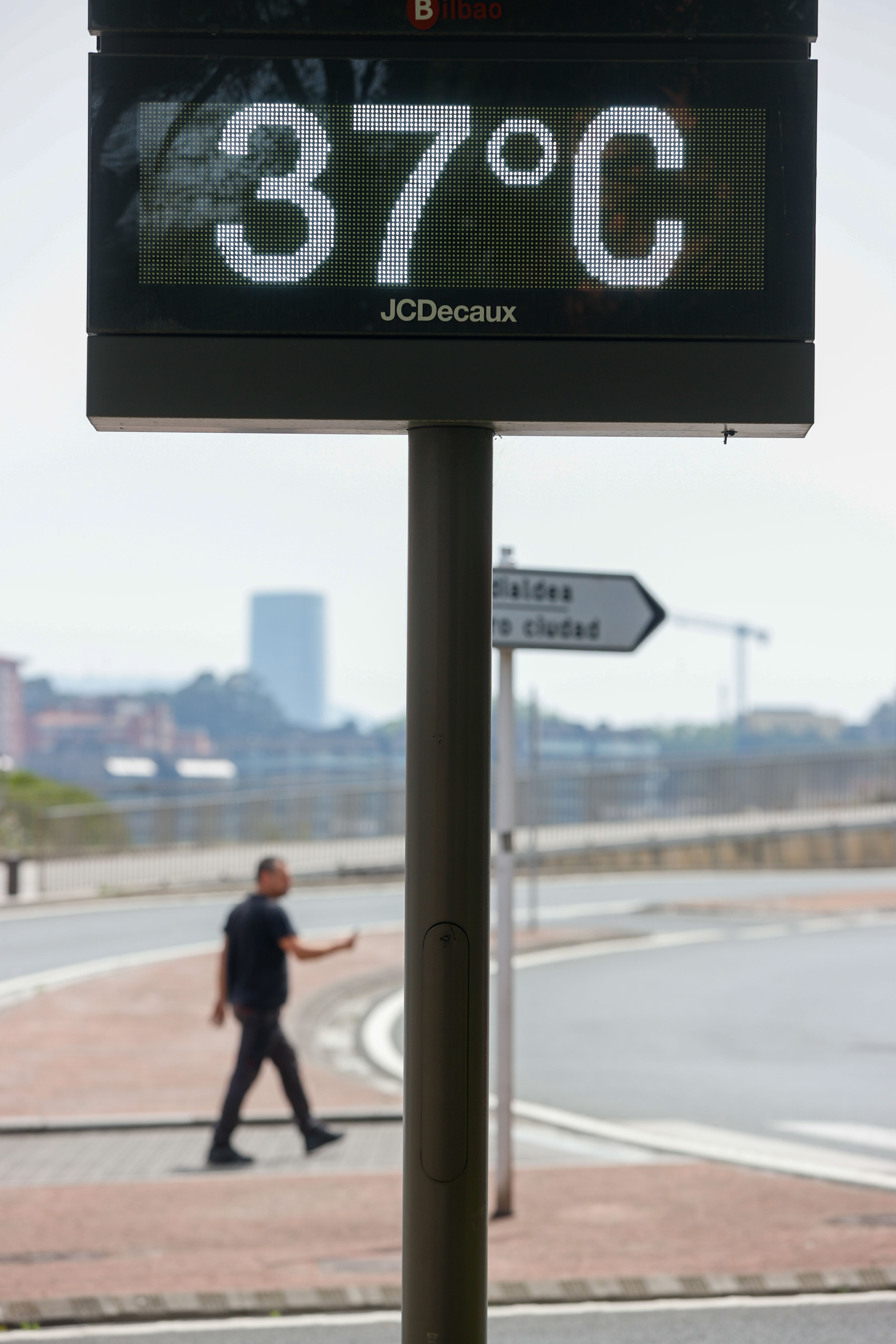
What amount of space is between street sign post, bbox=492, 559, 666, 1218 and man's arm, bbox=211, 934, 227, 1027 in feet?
5.51

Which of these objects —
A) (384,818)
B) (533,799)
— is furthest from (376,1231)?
(384,818)

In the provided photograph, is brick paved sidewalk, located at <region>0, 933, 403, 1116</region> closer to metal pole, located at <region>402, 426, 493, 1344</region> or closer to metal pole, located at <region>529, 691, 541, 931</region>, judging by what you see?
metal pole, located at <region>529, 691, 541, 931</region>

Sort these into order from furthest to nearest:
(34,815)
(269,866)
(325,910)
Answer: (34,815), (325,910), (269,866)

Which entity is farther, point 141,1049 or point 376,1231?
point 141,1049

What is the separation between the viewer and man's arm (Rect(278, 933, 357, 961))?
26.7 feet

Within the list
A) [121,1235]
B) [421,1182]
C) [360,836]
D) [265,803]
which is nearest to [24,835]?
[265,803]

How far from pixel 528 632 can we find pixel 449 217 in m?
4.18

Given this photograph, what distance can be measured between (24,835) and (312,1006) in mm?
18401

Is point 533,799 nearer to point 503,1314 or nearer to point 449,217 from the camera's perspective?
point 503,1314

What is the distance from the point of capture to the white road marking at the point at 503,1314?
5.41 metres

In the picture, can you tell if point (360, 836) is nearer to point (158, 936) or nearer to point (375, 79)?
point (158, 936)

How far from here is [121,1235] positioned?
6418 mm

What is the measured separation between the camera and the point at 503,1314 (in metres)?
5.62

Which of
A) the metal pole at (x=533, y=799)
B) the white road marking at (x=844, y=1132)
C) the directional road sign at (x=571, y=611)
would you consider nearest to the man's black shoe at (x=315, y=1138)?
the white road marking at (x=844, y=1132)
